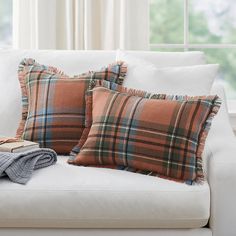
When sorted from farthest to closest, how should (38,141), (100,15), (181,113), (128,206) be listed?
(100,15), (38,141), (181,113), (128,206)

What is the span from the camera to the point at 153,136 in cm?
252

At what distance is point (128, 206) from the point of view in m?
2.35

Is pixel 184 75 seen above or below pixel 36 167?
above

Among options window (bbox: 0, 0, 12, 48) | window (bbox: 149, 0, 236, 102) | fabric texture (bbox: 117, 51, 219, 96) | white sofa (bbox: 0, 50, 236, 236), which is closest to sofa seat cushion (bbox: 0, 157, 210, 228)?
white sofa (bbox: 0, 50, 236, 236)

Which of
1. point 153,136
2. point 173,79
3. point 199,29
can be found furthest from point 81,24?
point 153,136

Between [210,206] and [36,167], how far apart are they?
713mm

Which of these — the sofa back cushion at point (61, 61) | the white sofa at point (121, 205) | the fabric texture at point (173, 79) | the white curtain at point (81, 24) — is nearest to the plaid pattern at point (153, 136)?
Result: the white sofa at point (121, 205)

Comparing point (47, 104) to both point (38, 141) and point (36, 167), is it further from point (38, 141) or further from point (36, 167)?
point (36, 167)

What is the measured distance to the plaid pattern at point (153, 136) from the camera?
248 centimetres

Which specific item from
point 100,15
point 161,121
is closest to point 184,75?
point 161,121

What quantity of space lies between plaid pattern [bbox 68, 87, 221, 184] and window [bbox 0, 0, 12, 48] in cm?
180

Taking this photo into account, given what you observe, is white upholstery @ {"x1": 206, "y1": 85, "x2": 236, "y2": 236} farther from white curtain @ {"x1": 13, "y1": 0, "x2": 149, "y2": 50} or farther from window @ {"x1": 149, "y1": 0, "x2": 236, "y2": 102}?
window @ {"x1": 149, "y1": 0, "x2": 236, "y2": 102}

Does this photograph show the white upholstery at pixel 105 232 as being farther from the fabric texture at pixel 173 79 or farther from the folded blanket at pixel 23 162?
the fabric texture at pixel 173 79

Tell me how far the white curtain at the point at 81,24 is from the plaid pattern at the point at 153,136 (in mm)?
1261
